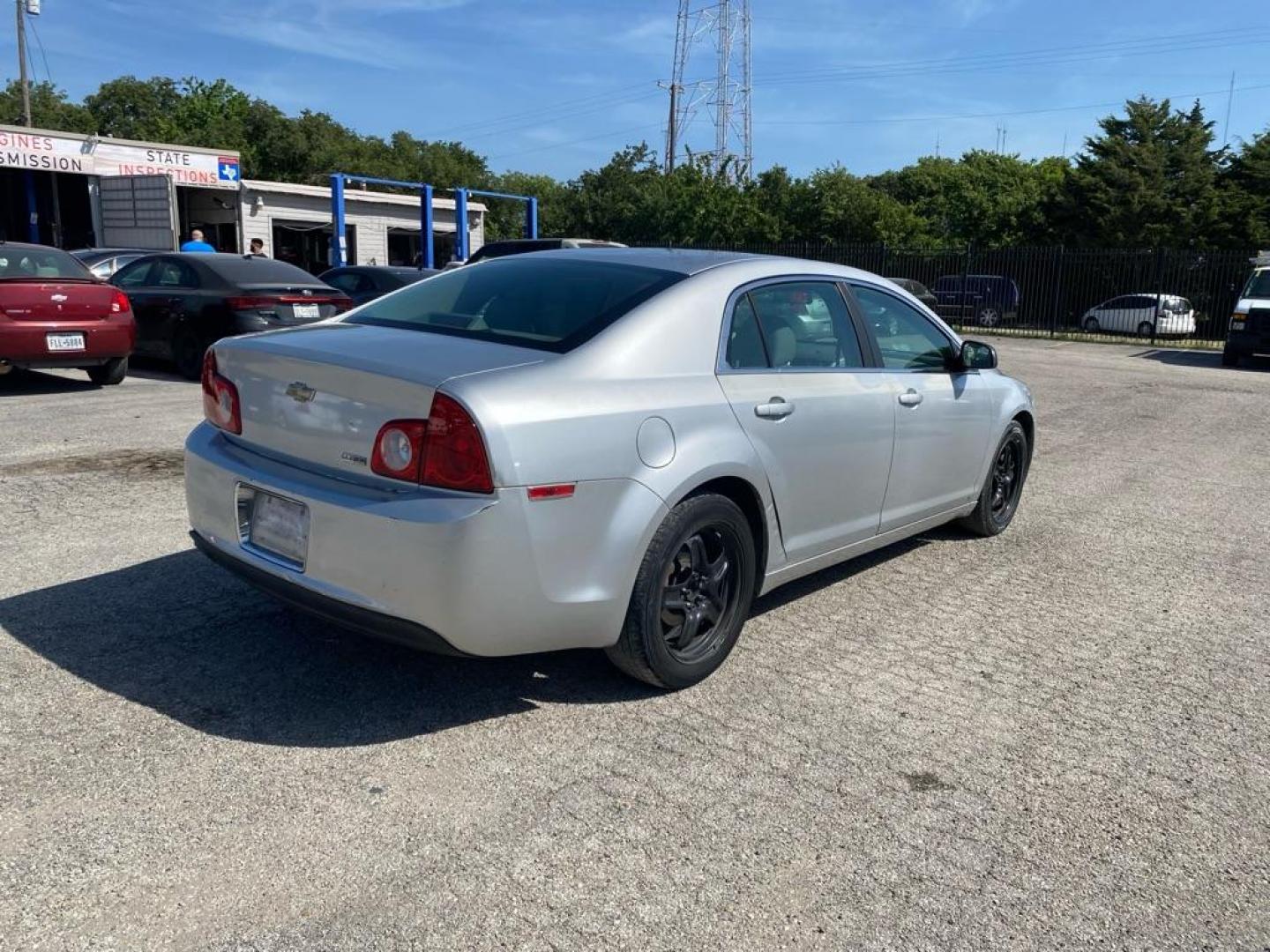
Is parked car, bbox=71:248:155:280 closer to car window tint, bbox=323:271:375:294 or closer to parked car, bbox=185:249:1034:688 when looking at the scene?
car window tint, bbox=323:271:375:294

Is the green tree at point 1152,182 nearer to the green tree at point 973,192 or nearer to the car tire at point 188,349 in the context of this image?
the green tree at point 973,192

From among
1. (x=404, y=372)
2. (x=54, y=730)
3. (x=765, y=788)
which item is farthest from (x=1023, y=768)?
(x=54, y=730)

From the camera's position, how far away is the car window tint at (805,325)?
4273 millimetres

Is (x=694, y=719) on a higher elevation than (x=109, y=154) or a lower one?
lower

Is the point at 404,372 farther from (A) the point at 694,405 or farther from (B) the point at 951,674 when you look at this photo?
(B) the point at 951,674

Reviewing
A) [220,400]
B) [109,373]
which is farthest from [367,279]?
[220,400]

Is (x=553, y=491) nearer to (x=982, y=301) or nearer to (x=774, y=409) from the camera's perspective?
(x=774, y=409)

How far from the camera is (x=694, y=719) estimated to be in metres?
3.63

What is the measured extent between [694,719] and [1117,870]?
4.49 feet

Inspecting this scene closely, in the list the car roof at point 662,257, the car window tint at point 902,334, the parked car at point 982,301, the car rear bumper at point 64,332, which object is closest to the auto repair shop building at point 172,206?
the car rear bumper at point 64,332

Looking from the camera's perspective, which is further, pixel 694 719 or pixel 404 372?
pixel 694 719

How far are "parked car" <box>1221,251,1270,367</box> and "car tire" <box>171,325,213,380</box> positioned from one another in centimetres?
1771

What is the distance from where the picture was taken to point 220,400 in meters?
3.90

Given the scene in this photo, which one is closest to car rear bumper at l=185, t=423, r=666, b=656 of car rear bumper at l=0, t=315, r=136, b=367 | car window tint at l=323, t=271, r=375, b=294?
car rear bumper at l=0, t=315, r=136, b=367
